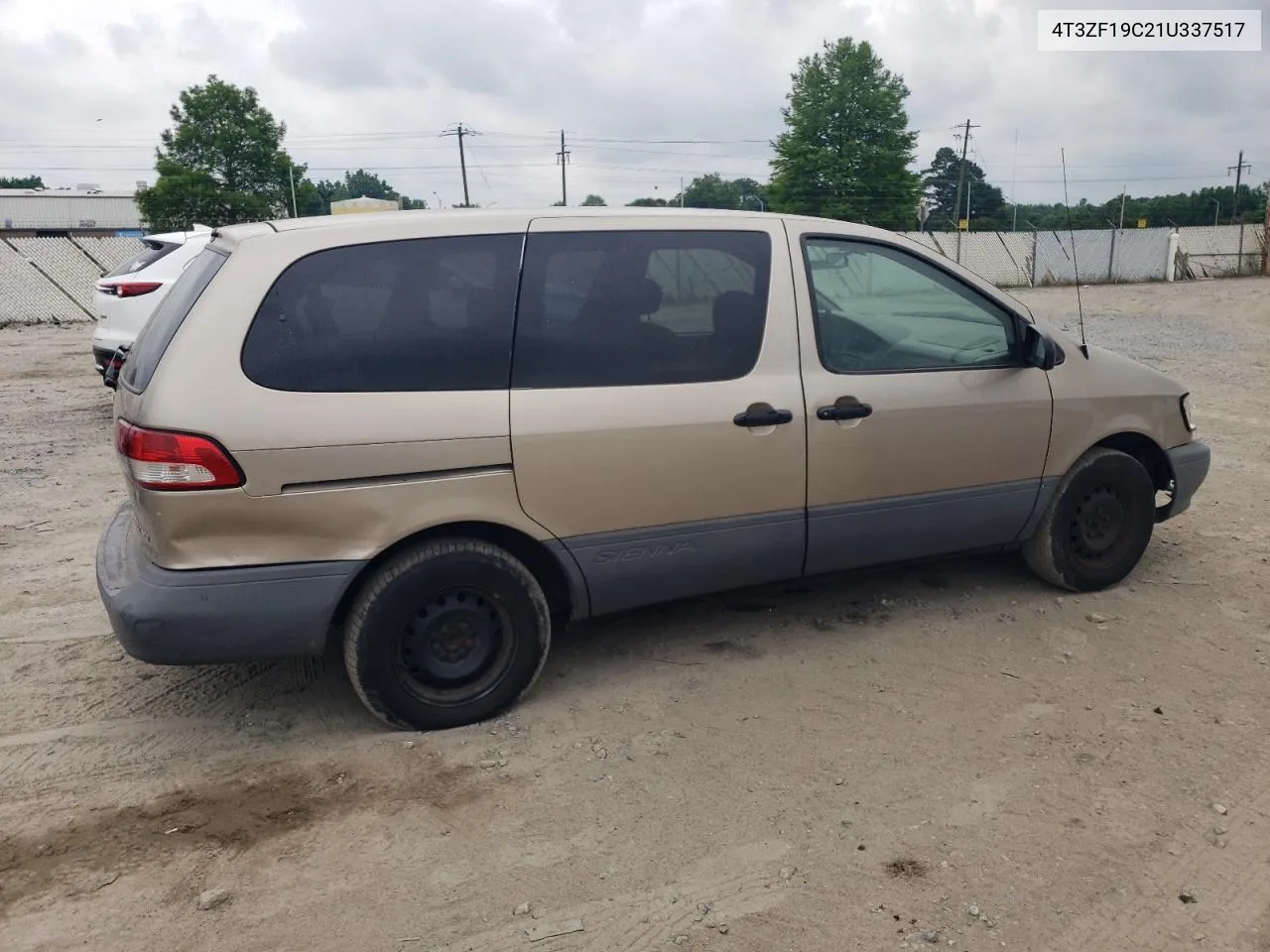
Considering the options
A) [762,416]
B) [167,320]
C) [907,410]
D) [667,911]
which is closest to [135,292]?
[167,320]

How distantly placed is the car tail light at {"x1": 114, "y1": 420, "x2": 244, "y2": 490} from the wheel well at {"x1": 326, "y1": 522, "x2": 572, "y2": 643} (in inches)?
21.8

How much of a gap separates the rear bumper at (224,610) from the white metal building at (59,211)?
78.8 meters

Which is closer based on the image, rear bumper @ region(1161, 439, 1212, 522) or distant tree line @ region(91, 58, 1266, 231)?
rear bumper @ region(1161, 439, 1212, 522)

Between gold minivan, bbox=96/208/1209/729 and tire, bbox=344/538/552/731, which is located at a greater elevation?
gold minivan, bbox=96/208/1209/729

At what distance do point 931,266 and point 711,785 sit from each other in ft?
8.04

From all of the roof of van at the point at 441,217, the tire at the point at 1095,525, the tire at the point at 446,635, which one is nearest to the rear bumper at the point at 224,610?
the tire at the point at 446,635

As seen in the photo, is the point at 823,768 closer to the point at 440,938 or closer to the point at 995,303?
the point at 440,938

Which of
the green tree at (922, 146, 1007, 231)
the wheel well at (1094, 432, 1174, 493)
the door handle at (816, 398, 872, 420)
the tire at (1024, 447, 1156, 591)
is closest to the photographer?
the door handle at (816, 398, 872, 420)

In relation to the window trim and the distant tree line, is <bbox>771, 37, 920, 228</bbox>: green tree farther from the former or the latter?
the window trim

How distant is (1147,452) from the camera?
16.1 ft

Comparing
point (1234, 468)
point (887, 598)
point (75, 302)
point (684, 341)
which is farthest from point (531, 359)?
point (75, 302)

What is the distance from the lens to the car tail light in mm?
3148

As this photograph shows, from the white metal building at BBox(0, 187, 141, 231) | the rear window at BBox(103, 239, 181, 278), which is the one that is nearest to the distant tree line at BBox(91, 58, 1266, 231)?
the white metal building at BBox(0, 187, 141, 231)

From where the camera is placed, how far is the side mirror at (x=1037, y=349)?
436 centimetres
